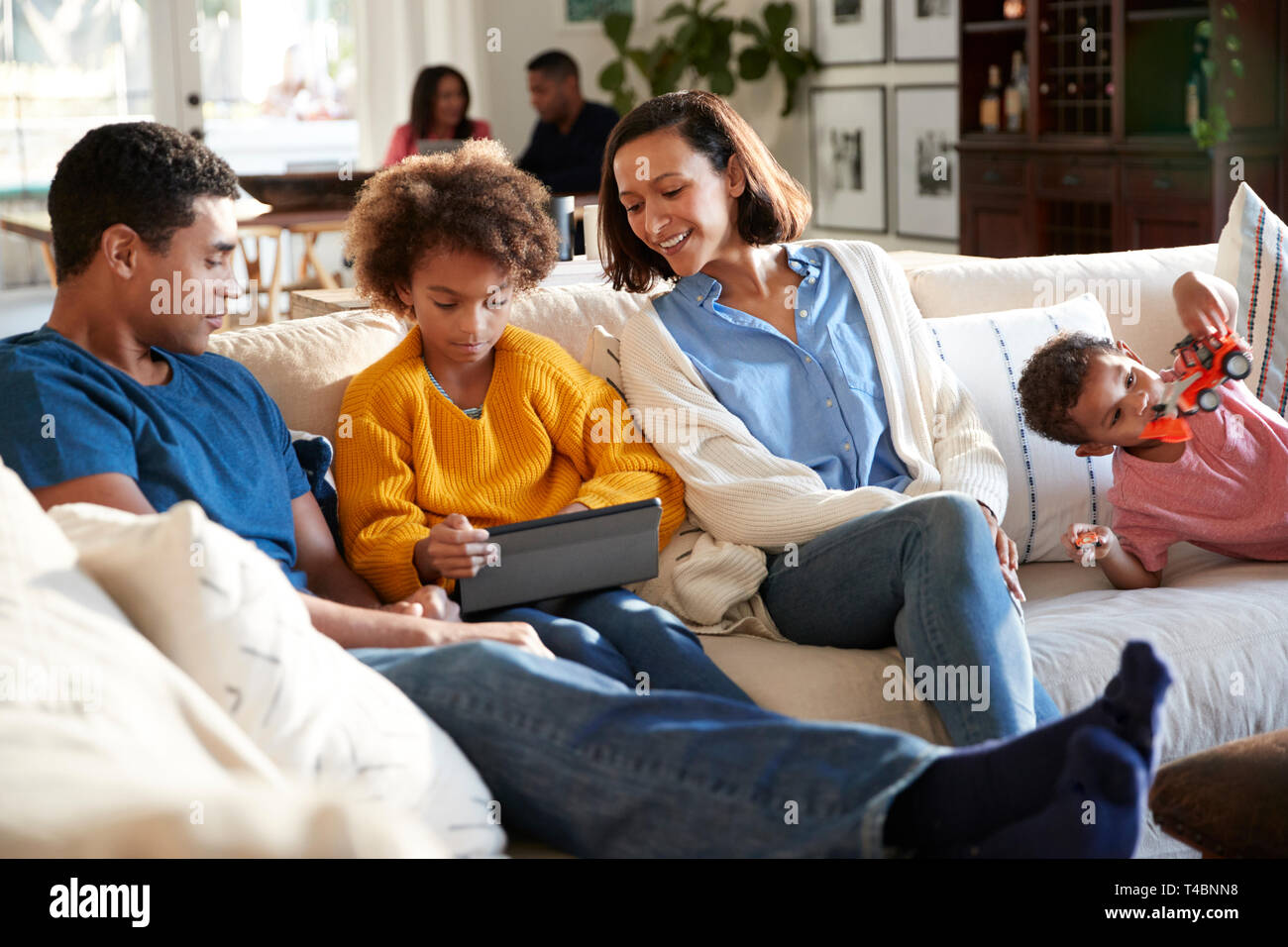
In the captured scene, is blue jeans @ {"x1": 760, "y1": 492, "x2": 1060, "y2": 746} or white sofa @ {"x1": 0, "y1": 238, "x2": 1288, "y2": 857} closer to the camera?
blue jeans @ {"x1": 760, "y1": 492, "x2": 1060, "y2": 746}

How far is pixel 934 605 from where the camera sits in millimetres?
1519

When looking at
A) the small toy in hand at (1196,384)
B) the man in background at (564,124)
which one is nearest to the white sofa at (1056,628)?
the small toy in hand at (1196,384)

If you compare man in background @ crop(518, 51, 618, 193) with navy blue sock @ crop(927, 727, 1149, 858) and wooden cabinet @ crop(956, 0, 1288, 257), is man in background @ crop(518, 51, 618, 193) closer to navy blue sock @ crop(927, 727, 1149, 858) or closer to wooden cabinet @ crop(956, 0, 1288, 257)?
wooden cabinet @ crop(956, 0, 1288, 257)

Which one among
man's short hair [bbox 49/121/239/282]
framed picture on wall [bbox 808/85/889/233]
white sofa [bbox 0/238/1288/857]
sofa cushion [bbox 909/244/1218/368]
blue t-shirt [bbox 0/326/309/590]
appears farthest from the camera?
framed picture on wall [bbox 808/85/889/233]

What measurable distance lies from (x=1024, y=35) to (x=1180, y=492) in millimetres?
4043

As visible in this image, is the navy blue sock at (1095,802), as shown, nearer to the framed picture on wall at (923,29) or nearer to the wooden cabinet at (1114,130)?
the wooden cabinet at (1114,130)

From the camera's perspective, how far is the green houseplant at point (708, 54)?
21.7ft

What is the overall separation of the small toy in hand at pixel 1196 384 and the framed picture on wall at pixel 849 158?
4585mm

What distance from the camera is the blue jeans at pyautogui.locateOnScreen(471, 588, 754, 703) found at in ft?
5.16

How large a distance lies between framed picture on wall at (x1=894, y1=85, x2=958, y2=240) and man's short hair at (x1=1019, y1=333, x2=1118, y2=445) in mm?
4046

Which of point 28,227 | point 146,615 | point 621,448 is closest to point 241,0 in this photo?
point 28,227

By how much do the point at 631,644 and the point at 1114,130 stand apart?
3.90 metres

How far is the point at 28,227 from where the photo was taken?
4961mm

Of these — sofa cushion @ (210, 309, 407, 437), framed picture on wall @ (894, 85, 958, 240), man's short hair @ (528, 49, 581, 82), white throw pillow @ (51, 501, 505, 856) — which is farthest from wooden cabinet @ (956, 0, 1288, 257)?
white throw pillow @ (51, 501, 505, 856)
